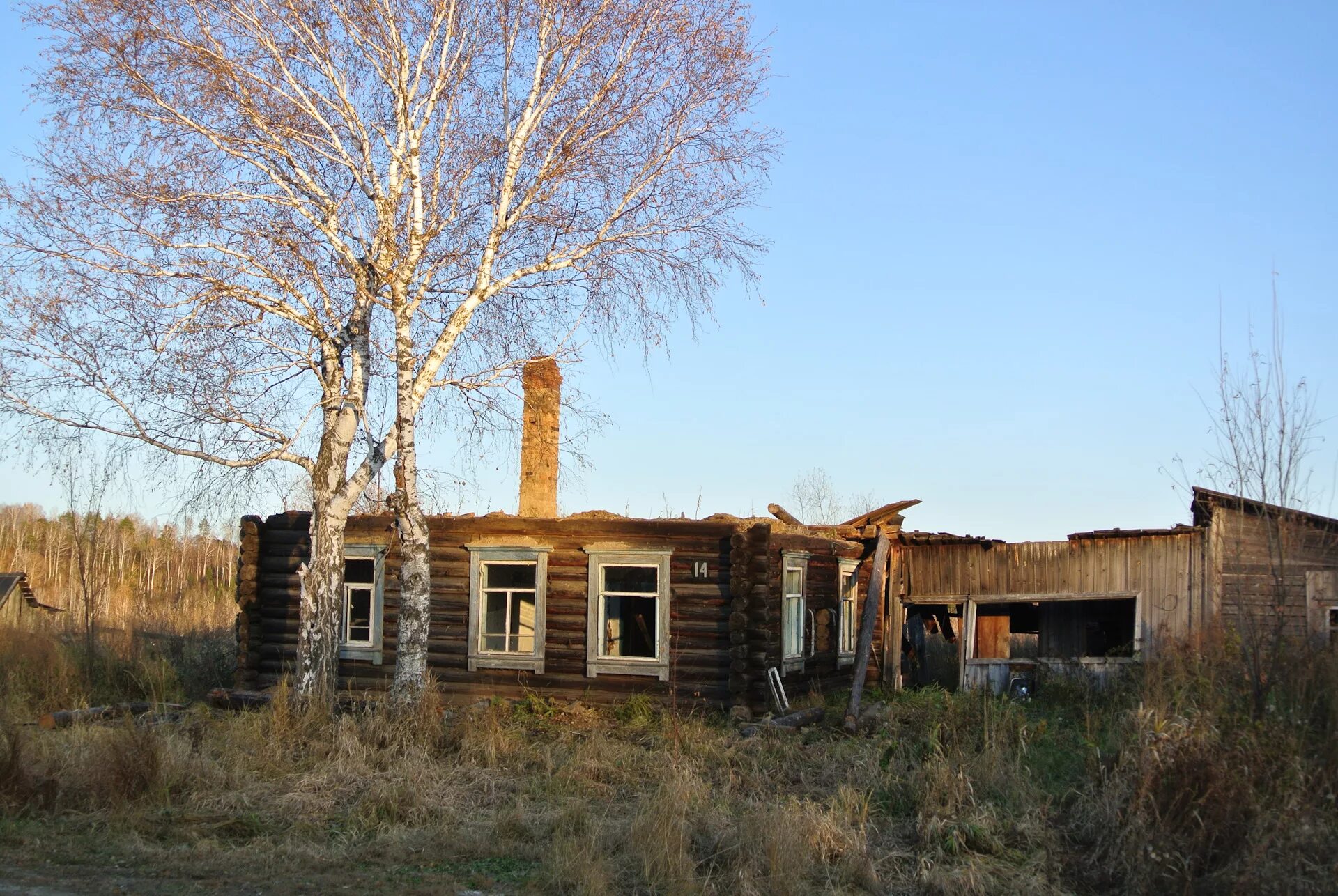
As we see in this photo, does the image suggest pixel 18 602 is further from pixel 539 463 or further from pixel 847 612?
pixel 847 612

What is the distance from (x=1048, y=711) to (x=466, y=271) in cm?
1043

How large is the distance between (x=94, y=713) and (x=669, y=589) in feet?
25.4

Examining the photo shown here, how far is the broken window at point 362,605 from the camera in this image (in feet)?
58.9

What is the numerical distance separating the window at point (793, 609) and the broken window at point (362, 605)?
638 cm

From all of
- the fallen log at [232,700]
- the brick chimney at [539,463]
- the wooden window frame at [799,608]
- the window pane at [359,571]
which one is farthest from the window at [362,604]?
the wooden window frame at [799,608]

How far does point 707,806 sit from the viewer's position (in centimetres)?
927

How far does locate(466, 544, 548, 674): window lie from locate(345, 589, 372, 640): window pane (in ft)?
6.34

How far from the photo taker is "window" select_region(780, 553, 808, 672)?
17703 mm

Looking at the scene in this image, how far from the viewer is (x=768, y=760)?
12.1 meters

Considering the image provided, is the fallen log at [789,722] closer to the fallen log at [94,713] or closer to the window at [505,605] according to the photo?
the window at [505,605]

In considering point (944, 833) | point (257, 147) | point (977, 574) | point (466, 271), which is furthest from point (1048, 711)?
point (257, 147)

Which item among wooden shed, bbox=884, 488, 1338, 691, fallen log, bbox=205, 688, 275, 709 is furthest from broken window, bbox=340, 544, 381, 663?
wooden shed, bbox=884, 488, 1338, 691

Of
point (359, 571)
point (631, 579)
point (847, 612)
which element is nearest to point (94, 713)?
point (359, 571)

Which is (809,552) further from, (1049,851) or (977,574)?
(1049,851)
